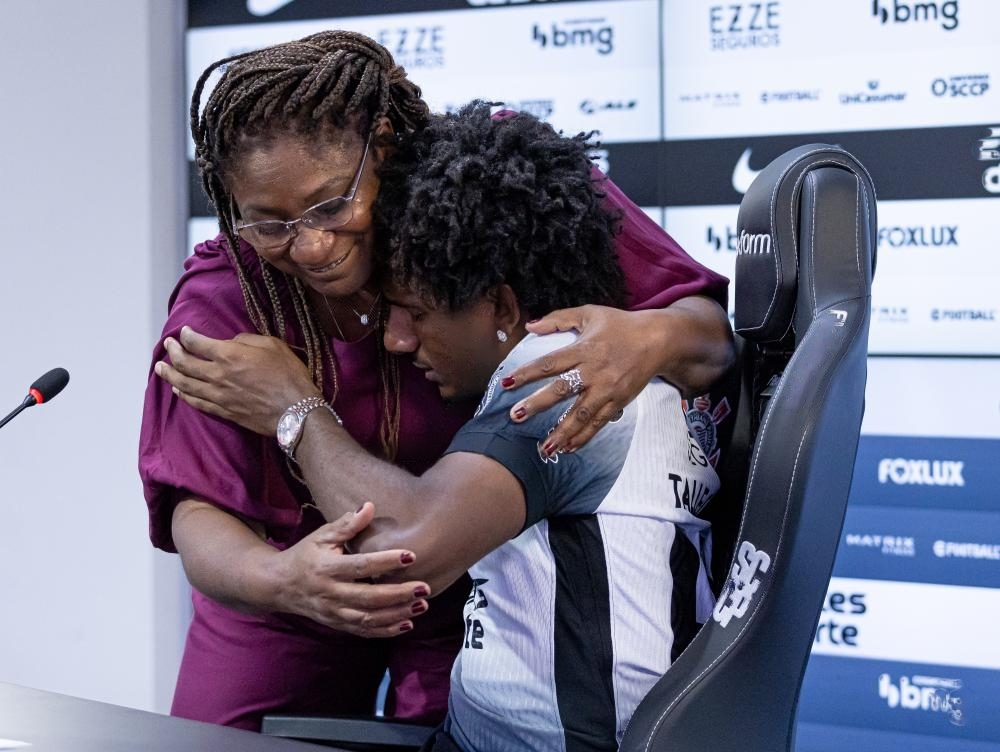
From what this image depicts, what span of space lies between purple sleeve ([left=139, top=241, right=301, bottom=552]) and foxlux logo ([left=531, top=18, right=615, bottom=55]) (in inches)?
67.5

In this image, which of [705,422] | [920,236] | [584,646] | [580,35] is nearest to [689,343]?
[705,422]

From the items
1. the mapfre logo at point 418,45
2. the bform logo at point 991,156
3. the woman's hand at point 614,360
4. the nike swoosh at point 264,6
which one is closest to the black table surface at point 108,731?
the woman's hand at point 614,360

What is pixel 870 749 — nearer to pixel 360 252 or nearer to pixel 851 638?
pixel 851 638

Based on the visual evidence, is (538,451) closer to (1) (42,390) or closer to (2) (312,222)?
(2) (312,222)

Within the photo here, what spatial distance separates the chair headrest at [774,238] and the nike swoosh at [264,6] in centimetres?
239

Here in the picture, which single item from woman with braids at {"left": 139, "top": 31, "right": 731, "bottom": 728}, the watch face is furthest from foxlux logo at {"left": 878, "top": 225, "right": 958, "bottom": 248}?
the watch face

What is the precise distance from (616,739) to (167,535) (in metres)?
0.71

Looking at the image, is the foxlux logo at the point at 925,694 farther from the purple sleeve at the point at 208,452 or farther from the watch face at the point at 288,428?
the watch face at the point at 288,428

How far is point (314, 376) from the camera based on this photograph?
1.61 metres

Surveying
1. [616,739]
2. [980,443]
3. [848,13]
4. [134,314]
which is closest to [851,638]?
[980,443]

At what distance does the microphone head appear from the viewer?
5.13 feet

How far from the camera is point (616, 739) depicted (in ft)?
4.09

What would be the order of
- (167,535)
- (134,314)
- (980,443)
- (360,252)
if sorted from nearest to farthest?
(360,252), (167,535), (980,443), (134,314)

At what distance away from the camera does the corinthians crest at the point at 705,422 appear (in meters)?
1.41
